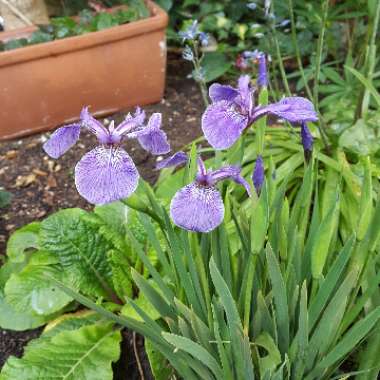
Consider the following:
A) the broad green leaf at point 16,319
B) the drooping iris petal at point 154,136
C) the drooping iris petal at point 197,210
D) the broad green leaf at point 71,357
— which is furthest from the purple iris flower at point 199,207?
the broad green leaf at point 16,319

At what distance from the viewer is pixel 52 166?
88.2 inches

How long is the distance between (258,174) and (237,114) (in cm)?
16

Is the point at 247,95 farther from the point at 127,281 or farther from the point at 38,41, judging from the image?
the point at 38,41

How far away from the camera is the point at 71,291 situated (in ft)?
3.41

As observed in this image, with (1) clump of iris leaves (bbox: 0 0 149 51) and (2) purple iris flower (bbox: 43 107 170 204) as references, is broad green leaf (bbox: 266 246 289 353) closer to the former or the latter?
(2) purple iris flower (bbox: 43 107 170 204)

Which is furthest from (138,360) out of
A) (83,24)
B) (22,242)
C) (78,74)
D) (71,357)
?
(83,24)

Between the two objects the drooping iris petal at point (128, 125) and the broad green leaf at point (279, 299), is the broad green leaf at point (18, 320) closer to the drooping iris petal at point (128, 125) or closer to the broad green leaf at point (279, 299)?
the broad green leaf at point (279, 299)

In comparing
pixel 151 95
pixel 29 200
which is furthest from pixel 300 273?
pixel 151 95

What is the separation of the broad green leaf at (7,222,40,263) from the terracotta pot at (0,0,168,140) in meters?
0.72

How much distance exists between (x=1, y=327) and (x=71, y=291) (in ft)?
2.45

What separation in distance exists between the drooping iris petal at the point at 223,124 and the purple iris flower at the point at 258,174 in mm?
120

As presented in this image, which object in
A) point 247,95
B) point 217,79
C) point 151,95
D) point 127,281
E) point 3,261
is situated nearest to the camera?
point 247,95

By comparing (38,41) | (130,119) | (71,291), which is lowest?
(38,41)

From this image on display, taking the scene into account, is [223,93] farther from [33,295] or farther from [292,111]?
[33,295]
